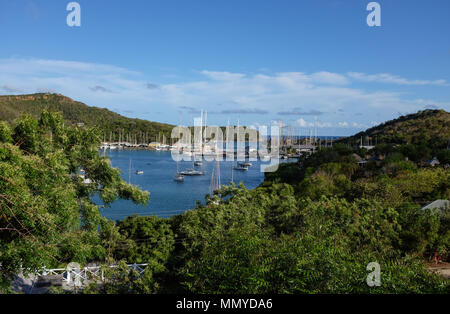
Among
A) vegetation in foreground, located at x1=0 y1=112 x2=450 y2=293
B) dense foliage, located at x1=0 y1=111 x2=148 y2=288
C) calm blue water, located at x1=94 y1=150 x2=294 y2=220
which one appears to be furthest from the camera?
calm blue water, located at x1=94 y1=150 x2=294 y2=220

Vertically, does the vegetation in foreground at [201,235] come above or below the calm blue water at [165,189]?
above

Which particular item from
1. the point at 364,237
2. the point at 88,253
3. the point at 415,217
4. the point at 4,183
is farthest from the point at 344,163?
the point at 4,183

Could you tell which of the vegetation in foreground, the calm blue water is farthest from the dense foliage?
the calm blue water

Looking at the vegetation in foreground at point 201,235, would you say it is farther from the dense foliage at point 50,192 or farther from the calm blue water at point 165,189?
the calm blue water at point 165,189

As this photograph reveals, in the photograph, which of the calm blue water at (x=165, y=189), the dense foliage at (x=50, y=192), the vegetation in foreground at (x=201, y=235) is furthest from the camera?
the calm blue water at (x=165, y=189)

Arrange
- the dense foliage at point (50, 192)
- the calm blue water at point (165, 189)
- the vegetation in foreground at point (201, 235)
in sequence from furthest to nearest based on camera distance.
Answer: the calm blue water at point (165, 189) → the dense foliage at point (50, 192) → the vegetation in foreground at point (201, 235)

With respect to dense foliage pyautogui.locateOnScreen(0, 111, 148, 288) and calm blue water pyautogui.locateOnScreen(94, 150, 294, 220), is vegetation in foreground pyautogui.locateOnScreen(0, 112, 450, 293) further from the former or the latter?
calm blue water pyautogui.locateOnScreen(94, 150, 294, 220)

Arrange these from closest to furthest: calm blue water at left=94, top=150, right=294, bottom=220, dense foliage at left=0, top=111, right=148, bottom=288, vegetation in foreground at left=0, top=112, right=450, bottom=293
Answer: vegetation in foreground at left=0, top=112, right=450, bottom=293, dense foliage at left=0, top=111, right=148, bottom=288, calm blue water at left=94, top=150, right=294, bottom=220

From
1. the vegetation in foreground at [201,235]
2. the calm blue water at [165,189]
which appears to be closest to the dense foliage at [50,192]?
the vegetation in foreground at [201,235]

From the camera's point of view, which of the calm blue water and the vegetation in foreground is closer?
the vegetation in foreground

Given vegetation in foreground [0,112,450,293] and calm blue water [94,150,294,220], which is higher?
vegetation in foreground [0,112,450,293]

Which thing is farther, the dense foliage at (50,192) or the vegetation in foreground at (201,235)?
the dense foliage at (50,192)
